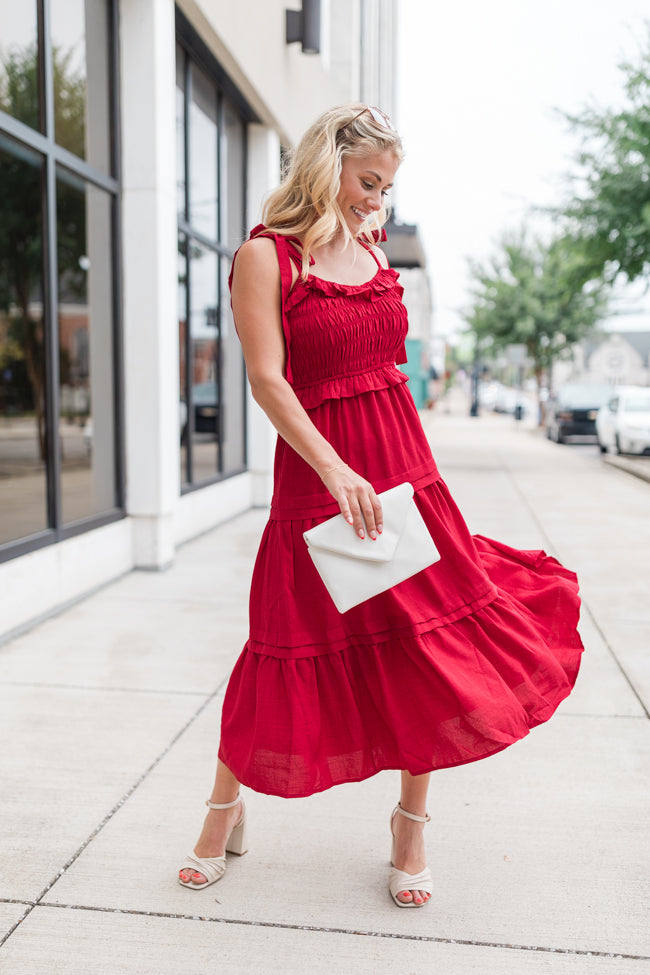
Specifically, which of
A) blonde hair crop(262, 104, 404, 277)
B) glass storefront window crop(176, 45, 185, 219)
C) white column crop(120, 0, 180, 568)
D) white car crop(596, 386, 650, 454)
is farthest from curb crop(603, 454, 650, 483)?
blonde hair crop(262, 104, 404, 277)

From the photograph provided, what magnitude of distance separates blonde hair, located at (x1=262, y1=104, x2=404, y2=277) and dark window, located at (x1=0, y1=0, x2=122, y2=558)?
3162 millimetres

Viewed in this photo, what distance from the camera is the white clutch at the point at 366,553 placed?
2.14 metres

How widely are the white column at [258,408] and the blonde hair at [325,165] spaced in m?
7.98

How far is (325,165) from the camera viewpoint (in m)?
2.22

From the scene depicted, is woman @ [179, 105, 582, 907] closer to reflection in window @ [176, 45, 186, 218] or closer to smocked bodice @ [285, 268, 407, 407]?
smocked bodice @ [285, 268, 407, 407]

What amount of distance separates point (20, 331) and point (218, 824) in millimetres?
21115

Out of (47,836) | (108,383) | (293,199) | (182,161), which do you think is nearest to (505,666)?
(293,199)

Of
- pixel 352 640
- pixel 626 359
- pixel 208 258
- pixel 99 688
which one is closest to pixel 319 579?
pixel 352 640

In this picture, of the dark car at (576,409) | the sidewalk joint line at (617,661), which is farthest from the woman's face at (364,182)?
the dark car at (576,409)

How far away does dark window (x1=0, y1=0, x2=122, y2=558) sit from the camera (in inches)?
214

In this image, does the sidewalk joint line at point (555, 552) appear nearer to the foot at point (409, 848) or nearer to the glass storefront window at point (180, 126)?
the foot at point (409, 848)

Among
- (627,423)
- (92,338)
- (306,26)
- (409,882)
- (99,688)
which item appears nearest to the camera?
(409,882)

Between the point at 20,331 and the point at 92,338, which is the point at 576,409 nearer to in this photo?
the point at 20,331

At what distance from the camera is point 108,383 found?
6.71 m
